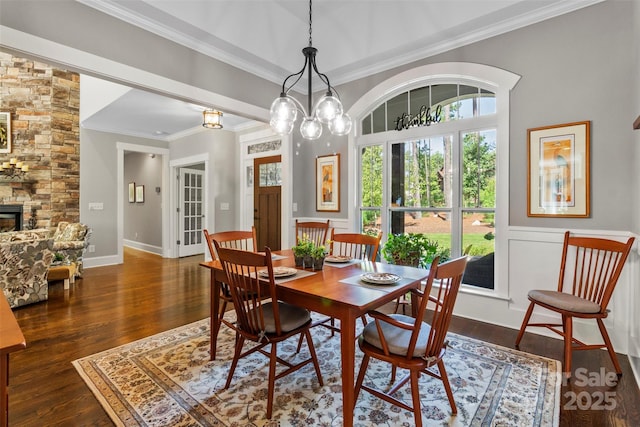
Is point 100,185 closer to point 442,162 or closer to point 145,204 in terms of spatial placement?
point 145,204

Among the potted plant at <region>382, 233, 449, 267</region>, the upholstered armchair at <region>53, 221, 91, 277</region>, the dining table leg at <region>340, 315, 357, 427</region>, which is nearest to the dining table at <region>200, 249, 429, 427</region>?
the dining table leg at <region>340, 315, 357, 427</region>

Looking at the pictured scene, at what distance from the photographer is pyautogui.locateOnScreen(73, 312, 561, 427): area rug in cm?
177

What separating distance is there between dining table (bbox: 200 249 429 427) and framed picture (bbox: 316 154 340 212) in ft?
6.53

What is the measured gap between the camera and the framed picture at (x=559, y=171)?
266 centimetres

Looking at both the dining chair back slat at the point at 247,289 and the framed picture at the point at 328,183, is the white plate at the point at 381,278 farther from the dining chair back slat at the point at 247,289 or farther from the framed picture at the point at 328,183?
the framed picture at the point at 328,183

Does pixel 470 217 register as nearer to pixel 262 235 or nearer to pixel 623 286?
pixel 623 286

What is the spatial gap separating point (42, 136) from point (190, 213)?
9.76 ft

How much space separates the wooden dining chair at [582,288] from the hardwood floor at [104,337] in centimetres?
21

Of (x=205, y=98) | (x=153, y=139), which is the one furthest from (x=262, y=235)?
(x=153, y=139)

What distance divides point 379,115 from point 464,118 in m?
1.08

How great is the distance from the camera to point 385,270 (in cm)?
223

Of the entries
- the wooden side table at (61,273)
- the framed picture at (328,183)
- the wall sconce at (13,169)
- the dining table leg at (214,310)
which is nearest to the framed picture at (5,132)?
the wall sconce at (13,169)

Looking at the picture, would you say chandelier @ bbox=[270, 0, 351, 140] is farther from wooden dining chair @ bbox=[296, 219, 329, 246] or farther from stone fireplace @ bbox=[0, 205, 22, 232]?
stone fireplace @ bbox=[0, 205, 22, 232]

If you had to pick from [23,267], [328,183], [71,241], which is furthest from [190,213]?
[328,183]
